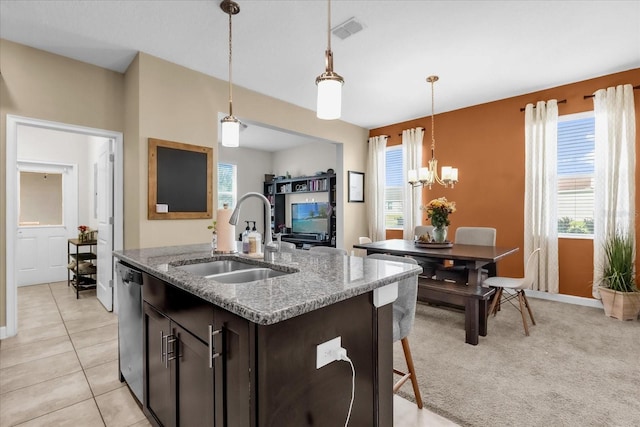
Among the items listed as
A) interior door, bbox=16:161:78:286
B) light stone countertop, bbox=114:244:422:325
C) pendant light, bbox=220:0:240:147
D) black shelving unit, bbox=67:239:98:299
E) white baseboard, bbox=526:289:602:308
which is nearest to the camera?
light stone countertop, bbox=114:244:422:325

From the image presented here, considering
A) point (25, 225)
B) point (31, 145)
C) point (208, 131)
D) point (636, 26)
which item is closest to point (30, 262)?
point (25, 225)

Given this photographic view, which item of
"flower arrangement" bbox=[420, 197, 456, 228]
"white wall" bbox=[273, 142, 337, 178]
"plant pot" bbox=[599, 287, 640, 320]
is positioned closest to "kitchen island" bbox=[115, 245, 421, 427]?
"flower arrangement" bbox=[420, 197, 456, 228]

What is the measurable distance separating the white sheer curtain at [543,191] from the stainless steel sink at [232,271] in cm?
402

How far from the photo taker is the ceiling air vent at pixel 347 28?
2717 mm

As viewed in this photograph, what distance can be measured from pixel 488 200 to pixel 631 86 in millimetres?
1982

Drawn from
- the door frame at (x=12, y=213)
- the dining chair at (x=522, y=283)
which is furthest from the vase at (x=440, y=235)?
the door frame at (x=12, y=213)

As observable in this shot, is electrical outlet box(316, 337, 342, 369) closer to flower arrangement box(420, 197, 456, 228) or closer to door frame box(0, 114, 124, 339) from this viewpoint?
flower arrangement box(420, 197, 456, 228)

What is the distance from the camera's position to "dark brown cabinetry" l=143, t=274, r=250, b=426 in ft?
3.31

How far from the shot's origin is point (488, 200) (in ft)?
15.5

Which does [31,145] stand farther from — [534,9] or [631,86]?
[631,86]

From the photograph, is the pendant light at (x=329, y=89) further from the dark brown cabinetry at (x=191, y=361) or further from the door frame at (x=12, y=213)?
the door frame at (x=12, y=213)

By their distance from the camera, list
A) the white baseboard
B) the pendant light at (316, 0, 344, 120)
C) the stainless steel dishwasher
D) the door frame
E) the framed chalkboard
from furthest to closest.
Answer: the white baseboard, the framed chalkboard, the door frame, the stainless steel dishwasher, the pendant light at (316, 0, 344, 120)

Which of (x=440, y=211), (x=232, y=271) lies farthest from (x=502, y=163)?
(x=232, y=271)

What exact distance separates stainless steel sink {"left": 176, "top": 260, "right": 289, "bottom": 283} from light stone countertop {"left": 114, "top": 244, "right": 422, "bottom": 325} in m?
0.04
